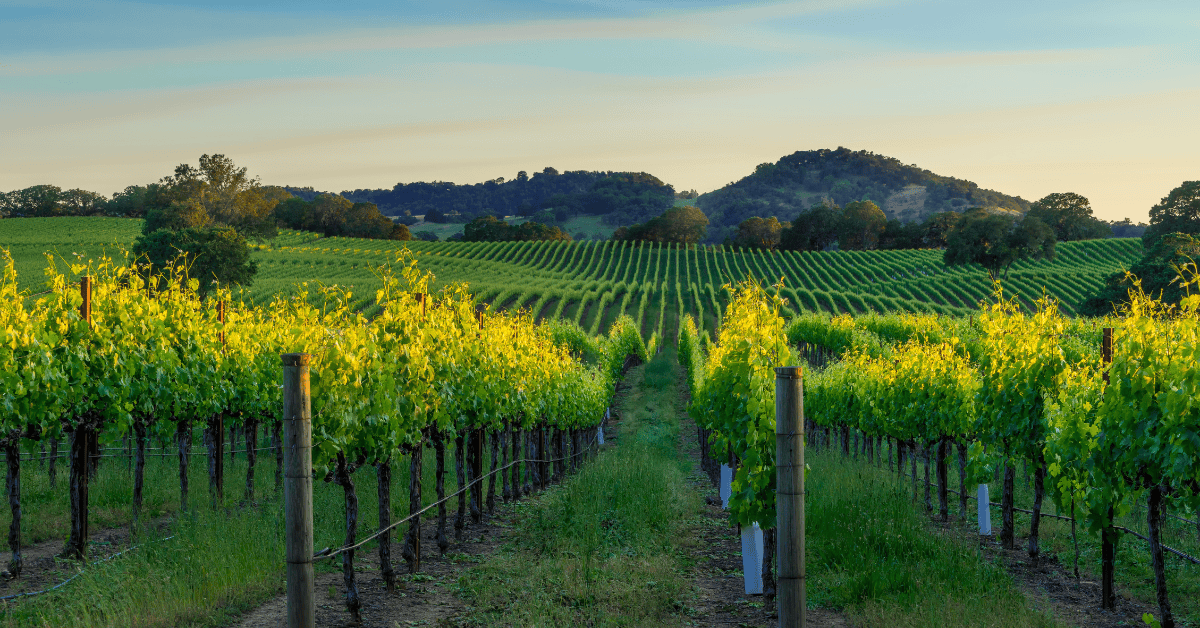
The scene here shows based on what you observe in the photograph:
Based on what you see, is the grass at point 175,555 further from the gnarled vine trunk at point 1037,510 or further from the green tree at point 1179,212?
the green tree at point 1179,212

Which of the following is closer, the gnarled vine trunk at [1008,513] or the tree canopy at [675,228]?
the gnarled vine trunk at [1008,513]

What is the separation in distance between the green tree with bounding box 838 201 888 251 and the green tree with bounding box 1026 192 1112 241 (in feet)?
62.0

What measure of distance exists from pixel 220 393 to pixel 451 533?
5.08 meters

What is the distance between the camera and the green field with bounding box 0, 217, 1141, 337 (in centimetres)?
6619

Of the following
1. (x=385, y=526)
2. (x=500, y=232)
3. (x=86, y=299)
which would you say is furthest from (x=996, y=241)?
(x=86, y=299)

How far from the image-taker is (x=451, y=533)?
1266 cm

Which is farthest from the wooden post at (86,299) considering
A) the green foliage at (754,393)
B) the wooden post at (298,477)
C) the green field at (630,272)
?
the green field at (630,272)

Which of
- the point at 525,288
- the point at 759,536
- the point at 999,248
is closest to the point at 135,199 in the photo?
the point at 525,288

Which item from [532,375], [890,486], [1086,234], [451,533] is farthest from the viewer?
[1086,234]

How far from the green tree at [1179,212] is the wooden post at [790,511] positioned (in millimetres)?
82416

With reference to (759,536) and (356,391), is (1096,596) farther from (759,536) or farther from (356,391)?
(356,391)

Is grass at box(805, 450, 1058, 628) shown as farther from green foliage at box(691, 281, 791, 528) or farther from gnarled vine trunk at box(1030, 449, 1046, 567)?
green foliage at box(691, 281, 791, 528)

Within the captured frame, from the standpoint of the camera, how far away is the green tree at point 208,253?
5528 centimetres

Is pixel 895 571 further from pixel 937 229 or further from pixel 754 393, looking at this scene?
pixel 937 229
